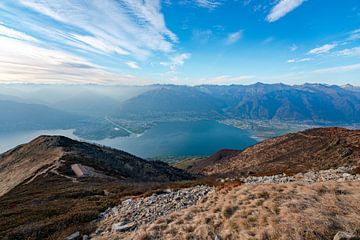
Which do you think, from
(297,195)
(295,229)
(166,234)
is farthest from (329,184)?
(166,234)

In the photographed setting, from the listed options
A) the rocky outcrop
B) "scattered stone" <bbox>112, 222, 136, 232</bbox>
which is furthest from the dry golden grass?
the rocky outcrop

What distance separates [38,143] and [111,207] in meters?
78.9

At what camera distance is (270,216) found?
445 inches

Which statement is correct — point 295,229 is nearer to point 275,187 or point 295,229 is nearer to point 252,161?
point 275,187

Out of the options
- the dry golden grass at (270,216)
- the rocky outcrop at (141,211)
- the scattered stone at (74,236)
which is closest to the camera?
the dry golden grass at (270,216)

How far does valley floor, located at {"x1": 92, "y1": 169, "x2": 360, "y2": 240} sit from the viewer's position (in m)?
Answer: 9.88

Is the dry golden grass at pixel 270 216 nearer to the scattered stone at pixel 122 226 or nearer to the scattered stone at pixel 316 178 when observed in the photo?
the scattered stone at pixel 122 226

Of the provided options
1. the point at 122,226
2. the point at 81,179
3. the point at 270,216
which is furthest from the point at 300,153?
the point at 122,226

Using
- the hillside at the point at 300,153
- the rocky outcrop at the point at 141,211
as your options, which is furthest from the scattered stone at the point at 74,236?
the hillside at the point at 300,153

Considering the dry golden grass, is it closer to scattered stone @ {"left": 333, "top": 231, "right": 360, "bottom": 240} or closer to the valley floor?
the valley floor

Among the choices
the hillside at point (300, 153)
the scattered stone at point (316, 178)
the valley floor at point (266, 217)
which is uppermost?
the valley floor at point (266, 217)

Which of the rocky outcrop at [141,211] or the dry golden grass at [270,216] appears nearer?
the dry golden grass at [270,216]

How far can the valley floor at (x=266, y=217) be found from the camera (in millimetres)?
9875

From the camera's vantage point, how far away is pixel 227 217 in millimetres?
12320
